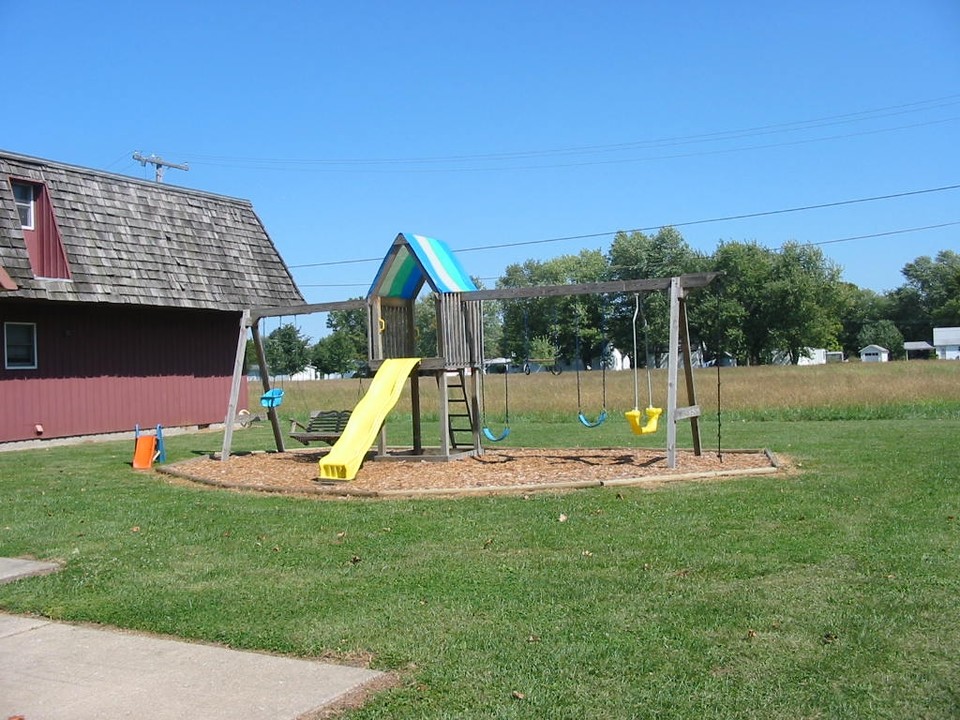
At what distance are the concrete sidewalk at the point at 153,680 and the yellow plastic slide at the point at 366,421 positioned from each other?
605 centimetres

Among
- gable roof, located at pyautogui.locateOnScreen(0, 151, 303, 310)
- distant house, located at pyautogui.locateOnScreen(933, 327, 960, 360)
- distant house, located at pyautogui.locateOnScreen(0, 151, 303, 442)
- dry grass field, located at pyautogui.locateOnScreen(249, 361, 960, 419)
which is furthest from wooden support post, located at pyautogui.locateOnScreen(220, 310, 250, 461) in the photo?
distant house, located at pyautogui.locateOnScreen(933, 327, 960, 360)

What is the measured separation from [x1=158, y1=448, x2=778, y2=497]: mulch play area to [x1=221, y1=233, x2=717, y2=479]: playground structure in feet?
1.27

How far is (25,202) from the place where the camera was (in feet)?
68.1

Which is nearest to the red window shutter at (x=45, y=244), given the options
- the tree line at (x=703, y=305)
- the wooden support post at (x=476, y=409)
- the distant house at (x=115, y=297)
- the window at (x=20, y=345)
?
the distant house at (x=115, y=297)

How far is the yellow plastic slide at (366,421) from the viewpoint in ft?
38.9

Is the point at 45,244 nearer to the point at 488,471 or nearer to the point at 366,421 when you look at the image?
the point at 366,421

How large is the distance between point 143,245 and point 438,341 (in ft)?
38.3

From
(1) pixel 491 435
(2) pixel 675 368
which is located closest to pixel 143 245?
(1) pixel 491 435

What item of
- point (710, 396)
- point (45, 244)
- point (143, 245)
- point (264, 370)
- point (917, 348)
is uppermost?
point (143, 245)

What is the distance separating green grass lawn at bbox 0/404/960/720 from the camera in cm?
452

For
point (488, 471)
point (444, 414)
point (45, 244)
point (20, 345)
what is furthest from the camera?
point (45, 244)

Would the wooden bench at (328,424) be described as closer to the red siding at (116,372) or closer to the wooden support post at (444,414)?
the wooden support post at (444,414)

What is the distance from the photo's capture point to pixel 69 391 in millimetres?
20828

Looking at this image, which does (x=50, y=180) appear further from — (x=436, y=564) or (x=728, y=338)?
(x=728, y=338)
